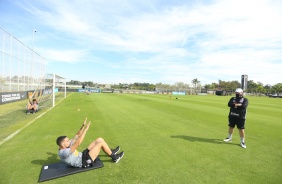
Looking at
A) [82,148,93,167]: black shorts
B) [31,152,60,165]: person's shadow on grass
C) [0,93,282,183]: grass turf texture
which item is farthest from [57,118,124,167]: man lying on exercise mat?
[31,152,60,165]: person's shadow on grass

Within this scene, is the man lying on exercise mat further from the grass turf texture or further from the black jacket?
the black jacket

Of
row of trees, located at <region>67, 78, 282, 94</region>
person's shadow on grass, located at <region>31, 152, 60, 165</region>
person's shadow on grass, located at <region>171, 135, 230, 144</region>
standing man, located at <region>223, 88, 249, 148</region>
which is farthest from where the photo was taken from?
row of trees, located at <region>67, 78, 282, 94</region>

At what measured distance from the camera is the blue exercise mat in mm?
4866

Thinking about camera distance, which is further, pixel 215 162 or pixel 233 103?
pixel 233 103

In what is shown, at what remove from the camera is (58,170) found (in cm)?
520

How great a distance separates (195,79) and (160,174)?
147346 mm

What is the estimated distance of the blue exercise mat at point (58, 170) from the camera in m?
4.87

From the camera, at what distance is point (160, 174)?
5113mm

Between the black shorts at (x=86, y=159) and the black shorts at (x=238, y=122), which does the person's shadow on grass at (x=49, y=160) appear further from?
the black shorts at (x=238, y=122)

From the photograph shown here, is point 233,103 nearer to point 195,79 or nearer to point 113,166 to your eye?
point 113,166

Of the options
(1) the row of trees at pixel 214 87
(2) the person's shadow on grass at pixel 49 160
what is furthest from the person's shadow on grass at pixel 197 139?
(1) the row of trees at pixel 214 87

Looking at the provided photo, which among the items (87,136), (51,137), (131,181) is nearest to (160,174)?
(131,181)

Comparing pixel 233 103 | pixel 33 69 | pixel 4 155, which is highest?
pixel 33 69

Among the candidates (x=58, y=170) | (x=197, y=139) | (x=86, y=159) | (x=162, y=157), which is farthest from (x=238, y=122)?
(x=58, y=170)
